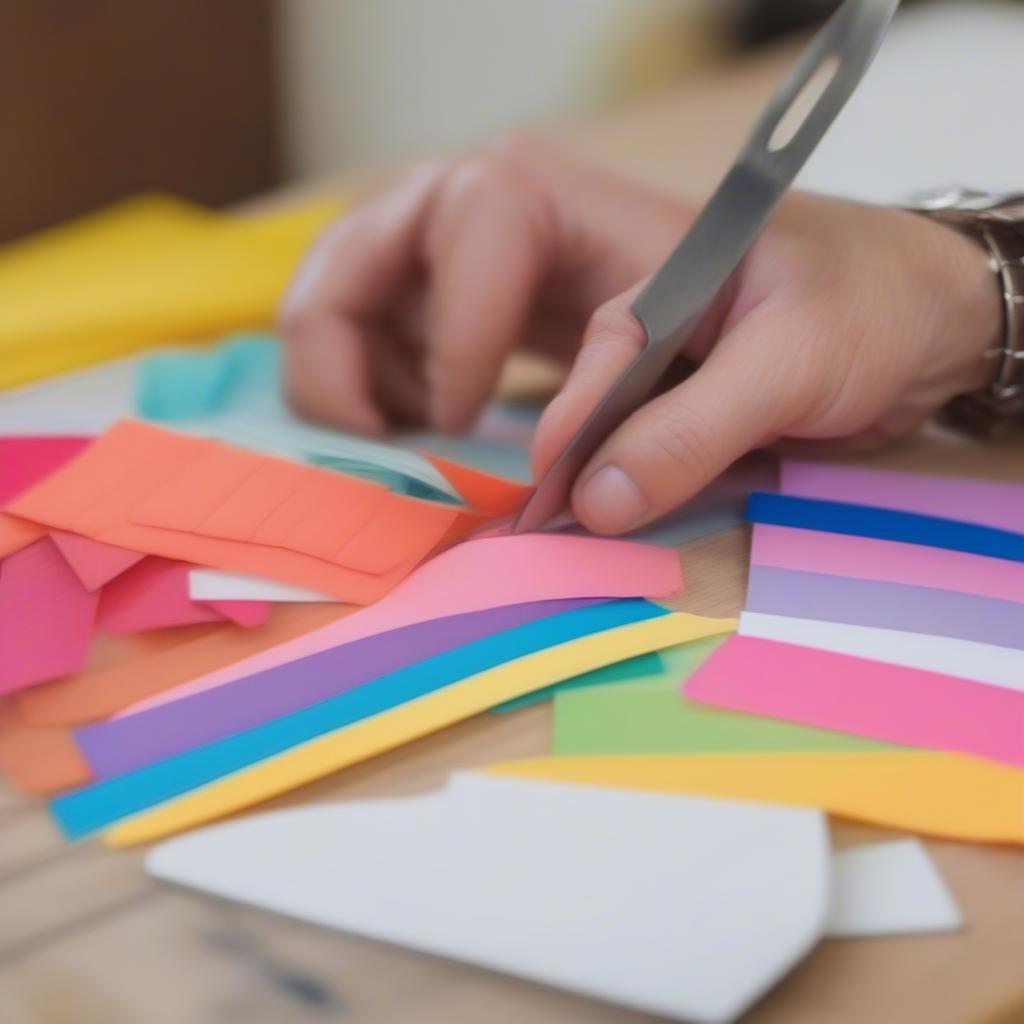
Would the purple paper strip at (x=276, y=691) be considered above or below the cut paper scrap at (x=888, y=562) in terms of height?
above

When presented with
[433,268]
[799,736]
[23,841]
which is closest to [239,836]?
[23,841]

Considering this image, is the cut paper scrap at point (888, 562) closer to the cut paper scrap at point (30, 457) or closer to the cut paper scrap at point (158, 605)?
the cut paper scrap at point (158, 605)

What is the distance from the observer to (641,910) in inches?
11.8

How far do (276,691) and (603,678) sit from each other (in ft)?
0.35

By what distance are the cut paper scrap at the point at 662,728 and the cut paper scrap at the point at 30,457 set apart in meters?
0.26

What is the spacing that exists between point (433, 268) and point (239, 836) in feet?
1.30

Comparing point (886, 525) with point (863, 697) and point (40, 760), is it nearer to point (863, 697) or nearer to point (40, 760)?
point (863, 697)

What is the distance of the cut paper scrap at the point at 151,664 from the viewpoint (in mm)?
386

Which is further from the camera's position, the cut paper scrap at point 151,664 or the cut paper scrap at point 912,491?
the cut paper scrap at point 912,491

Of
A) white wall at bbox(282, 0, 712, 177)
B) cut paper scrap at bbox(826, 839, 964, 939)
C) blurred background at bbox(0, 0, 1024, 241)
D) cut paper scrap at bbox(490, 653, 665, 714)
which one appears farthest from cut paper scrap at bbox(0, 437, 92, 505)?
white wall at bbox(282, 0, 712, 177)

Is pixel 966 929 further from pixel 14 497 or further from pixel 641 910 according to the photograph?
pixel 14 497

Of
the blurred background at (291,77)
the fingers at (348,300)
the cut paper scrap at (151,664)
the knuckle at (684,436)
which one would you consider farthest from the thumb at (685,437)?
the blurred background at (291,77)

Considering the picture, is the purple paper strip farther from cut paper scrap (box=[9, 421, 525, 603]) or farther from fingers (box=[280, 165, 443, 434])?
fingers (box=[280, 165, 443, 434])

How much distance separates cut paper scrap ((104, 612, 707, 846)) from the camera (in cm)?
34
